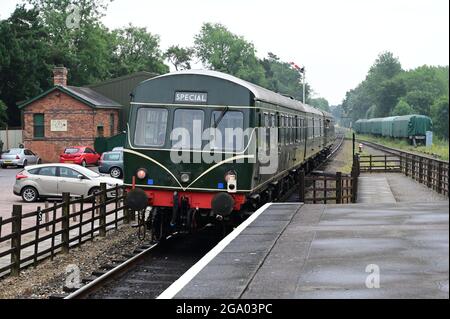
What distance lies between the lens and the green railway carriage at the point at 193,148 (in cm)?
1295

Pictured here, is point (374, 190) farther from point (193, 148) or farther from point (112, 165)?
point (112, 165)

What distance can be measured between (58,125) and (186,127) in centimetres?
3366

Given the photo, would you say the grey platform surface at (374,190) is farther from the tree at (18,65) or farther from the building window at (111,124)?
the tree at (18,65)

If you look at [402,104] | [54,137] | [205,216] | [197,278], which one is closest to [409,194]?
[205,216]

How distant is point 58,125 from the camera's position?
45375 mm

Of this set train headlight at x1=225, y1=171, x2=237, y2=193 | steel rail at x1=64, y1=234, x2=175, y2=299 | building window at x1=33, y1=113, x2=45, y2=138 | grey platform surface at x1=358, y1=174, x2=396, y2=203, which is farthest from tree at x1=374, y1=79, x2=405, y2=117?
steel rail at x1=64, y1=234, x2=175, y2=299

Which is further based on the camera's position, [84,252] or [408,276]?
[84,252]

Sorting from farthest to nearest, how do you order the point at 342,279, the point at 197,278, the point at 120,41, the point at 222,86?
the point at 120,41 → the point at 222,86 → the point at 197,278 → the point at 342,279

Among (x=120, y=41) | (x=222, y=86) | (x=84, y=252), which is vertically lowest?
(x=84, y=252)

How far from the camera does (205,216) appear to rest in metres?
13.4

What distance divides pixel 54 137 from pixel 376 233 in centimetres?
3851

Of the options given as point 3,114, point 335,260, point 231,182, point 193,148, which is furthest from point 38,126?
point 335,260

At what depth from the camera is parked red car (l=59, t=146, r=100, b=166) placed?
4034 cm

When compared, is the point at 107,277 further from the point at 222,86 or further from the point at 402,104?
the point at 402,104
